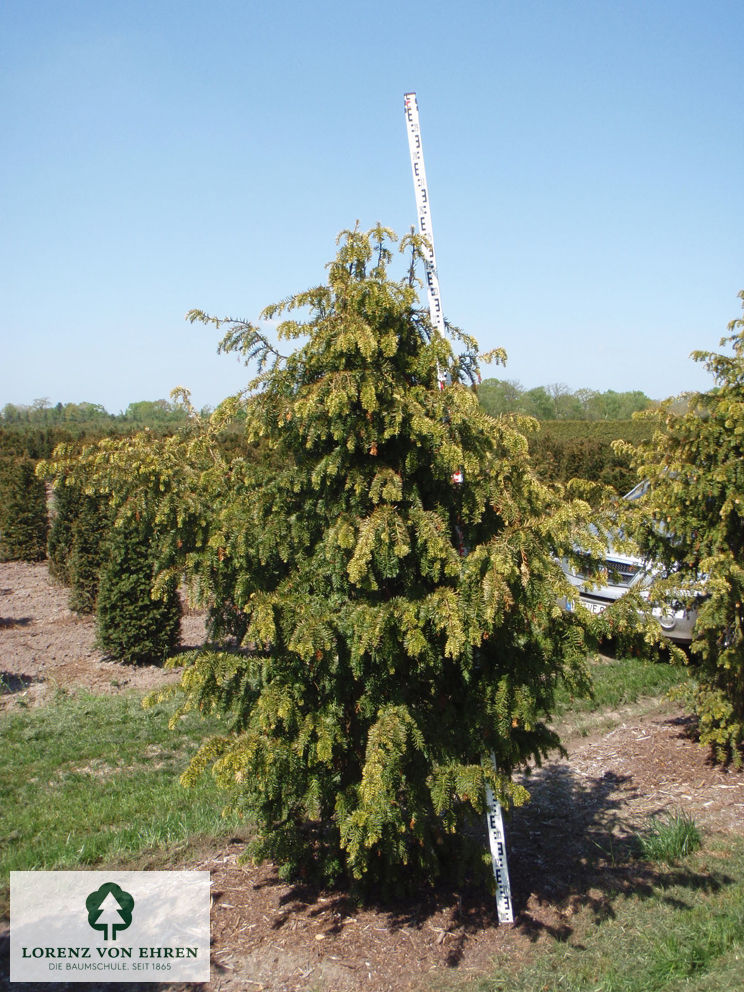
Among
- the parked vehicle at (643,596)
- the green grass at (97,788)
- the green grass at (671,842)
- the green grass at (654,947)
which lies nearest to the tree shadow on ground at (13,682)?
the green grass at (97,788)

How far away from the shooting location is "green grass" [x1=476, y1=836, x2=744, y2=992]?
10.4 feet

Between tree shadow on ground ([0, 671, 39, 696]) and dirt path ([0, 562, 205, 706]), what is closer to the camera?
tree shadow on ground ([0, 671, 39, 696])

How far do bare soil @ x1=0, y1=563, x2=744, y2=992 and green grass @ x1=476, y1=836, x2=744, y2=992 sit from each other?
3.2 inches

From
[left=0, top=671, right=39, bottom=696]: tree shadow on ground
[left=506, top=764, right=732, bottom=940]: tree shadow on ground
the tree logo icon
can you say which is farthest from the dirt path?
[left=506, top=764, right=732, bottom=940]: tree shadow on ground

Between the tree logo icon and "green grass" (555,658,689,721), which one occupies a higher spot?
the tree logo icon

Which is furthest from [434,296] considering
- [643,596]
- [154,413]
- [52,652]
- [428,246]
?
[154,413]

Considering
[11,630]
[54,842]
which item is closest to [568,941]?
[54,842]

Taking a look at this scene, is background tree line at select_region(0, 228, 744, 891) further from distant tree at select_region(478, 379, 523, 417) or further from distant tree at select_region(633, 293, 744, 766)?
distant tree at select_region(633, 293, 744, 766)

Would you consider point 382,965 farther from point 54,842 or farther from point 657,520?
point 657,520

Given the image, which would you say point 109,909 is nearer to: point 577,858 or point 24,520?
point 577,858

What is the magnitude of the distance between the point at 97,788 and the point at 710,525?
449 cm

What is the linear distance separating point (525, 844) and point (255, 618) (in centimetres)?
245

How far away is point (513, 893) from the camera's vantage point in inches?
156

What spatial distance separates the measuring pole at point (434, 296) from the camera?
3449mm
